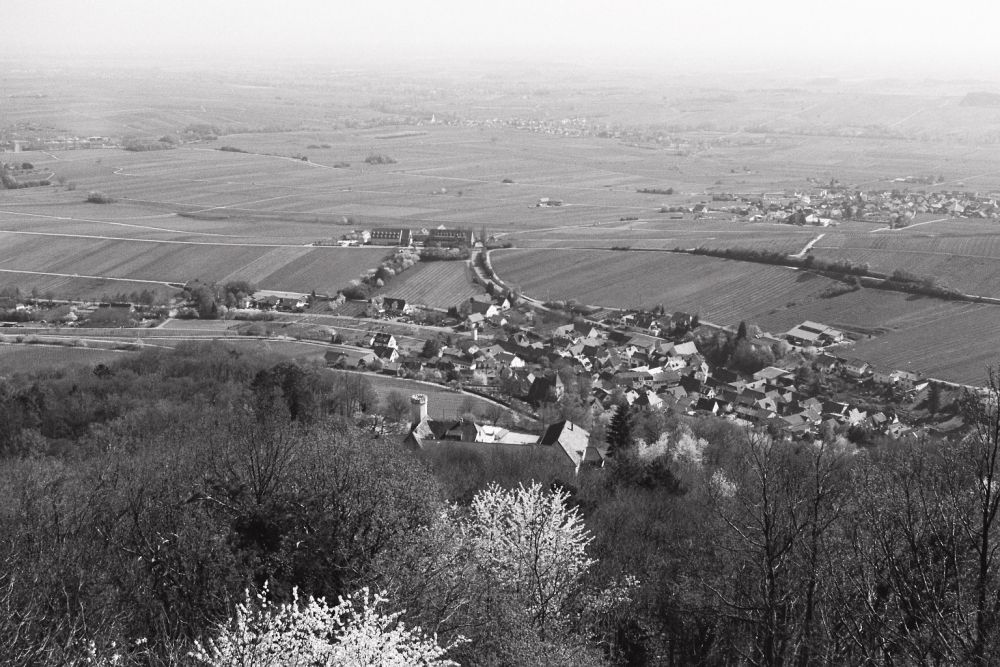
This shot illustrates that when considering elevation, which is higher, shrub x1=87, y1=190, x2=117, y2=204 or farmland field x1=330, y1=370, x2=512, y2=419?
farmland field x1=330, y1=370, x2=512, y2=419

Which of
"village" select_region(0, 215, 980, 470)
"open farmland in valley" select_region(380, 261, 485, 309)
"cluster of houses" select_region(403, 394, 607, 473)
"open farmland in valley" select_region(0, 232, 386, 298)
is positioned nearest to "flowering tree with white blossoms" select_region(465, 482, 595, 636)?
"cluster of houses" select_region(403, 394, 607, 473)

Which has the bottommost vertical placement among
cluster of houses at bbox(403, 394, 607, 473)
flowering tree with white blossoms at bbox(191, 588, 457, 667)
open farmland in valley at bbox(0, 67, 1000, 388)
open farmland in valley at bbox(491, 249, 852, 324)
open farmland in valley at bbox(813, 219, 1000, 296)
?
open farmland in valley at bbox(0, 67, 1000, 388)

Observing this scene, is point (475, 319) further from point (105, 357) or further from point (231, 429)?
point (231, 429)

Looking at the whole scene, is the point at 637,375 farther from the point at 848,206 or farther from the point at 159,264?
the point at 848,206

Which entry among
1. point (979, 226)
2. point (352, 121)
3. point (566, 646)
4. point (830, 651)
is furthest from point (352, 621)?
point (352, 121)

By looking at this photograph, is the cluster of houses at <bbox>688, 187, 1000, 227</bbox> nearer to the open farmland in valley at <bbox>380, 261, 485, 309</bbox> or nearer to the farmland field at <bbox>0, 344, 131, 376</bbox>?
the open farmland in valley at <bbox>380, 261, 485, 309</bbox>

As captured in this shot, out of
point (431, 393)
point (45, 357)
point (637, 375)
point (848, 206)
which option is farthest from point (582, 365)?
point (848, 206)
